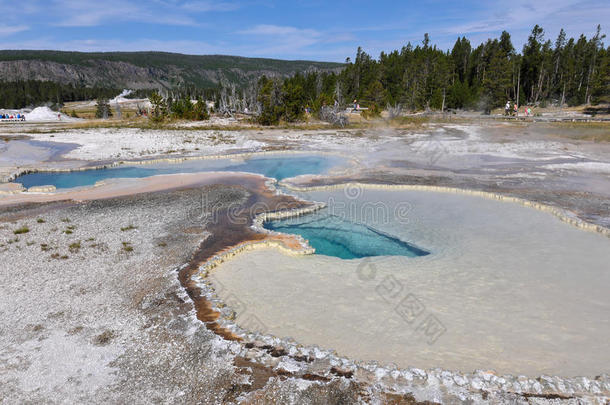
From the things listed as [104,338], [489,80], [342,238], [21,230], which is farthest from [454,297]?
[489,80]

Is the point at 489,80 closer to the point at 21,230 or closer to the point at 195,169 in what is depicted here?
the point at 195,169

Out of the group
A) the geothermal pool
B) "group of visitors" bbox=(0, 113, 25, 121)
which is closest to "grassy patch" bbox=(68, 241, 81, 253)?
the geothermal pool

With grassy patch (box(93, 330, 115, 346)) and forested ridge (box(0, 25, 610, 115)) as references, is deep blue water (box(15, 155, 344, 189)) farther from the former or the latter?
forested ridge (box(0, 25, 610, 115))

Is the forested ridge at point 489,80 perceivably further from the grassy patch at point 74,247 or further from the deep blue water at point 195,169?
the grassy patch at point 74,247

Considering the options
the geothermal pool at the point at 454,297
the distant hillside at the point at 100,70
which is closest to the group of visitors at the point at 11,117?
the geothermal pool at the point at 454,297

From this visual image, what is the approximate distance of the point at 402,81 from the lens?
61.8m

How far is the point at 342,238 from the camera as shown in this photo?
1191 centimetres

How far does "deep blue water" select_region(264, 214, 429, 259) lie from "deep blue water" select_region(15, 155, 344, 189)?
23.4 feet

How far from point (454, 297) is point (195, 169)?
16.9 meters

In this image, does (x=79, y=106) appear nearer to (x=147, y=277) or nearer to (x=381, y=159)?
(x=381, y=159)

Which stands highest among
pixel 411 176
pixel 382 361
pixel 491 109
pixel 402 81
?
pixel 402 81

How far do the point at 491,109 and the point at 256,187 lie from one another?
49247 mm

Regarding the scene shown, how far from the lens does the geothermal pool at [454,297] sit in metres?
6.36

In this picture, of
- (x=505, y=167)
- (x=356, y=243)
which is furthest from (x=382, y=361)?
(x=505, y=167)
